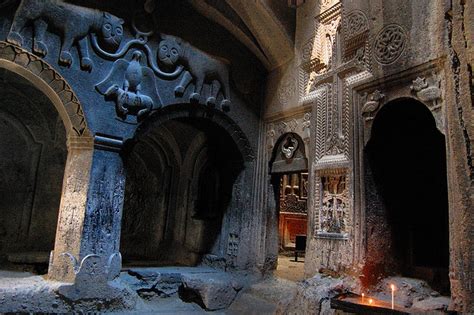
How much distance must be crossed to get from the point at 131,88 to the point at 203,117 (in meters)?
1.27

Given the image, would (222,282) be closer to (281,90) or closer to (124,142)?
(124,142)

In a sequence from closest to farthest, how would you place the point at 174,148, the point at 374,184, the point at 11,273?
1. the point at 374,184
2. the point at 11,273
3. the point at 174,148

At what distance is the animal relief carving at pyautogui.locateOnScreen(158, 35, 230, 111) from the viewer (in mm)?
5410

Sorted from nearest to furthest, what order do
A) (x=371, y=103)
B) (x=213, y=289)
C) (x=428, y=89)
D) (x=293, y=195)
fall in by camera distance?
(x=428, y=89) < (x=371, y=103) < (x=213, y=289) < (x=293, y=195)

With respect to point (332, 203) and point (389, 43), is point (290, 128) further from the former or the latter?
point (389, 43)

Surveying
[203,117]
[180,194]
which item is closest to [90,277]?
[203,117]

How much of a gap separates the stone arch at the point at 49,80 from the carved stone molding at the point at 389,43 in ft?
12.2

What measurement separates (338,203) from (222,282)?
2.05 metres

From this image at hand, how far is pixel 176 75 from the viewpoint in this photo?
547cm

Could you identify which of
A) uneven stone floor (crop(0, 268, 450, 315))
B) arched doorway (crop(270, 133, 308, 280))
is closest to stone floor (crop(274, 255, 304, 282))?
arched doorway (crop(270, 133, 308, 280))

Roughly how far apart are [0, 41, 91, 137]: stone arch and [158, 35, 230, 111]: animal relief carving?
1.39 metres

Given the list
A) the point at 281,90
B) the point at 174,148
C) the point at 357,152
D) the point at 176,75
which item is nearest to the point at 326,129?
the point at 357,152

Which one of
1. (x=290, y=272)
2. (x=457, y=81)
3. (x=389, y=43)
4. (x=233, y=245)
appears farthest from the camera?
(x=290, y=272)

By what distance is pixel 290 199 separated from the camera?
33.5ft
